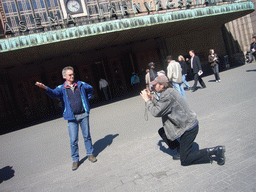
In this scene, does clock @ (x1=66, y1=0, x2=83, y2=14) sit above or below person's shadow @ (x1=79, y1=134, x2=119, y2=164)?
above

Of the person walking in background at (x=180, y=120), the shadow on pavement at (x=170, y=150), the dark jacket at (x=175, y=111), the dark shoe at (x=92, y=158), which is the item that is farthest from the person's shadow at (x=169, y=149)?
the dark shoe at (x=92, y=158)

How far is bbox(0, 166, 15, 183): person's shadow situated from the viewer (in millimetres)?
3952

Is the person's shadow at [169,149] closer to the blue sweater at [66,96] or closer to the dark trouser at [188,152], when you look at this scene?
the dark trouser at [188,152]

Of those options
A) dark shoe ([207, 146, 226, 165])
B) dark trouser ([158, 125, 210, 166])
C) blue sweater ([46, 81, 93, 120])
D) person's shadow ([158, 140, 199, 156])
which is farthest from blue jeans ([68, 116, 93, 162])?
dark shoe ([207, 146, 226, 165])

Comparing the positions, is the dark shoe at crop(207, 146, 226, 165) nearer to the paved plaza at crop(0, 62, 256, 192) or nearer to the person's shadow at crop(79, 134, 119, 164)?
the paved plaza at crop(0, 62, 256, 192)

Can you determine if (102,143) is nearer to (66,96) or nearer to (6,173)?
(66,96)

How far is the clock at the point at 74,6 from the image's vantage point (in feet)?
41.7

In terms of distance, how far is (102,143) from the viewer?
482cm

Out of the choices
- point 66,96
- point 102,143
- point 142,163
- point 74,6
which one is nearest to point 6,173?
point 102,143

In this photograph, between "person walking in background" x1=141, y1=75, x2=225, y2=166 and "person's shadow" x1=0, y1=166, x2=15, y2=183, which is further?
"person's shadow" x1=0, y1=166, x2=15, y2=183

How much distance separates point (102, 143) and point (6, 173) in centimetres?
219

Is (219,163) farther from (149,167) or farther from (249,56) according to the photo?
(249,56)

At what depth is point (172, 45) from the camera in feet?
51.6

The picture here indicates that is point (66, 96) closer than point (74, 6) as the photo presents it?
Yes
